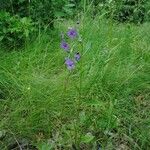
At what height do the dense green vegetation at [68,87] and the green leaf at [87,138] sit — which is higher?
the green leaf at [87,138]

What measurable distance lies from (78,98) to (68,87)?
0.15 metres

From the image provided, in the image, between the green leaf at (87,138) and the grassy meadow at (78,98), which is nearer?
the green leaf at (87,138)

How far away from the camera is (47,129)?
114 inches

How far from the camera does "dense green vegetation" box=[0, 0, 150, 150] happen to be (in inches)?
112

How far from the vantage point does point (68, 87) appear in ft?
10.3

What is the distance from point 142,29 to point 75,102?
5.84 ft

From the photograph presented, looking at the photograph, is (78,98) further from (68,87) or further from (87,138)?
(87,138)

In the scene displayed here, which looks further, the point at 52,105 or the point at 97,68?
the point at 97,68

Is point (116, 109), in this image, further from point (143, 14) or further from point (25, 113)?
point (143, 14)

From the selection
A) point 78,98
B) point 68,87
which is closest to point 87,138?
point 78,98

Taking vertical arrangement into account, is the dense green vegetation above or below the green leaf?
below

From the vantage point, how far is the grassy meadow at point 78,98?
2.82 metres

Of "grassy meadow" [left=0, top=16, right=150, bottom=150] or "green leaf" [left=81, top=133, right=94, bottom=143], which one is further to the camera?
"grassy meadow" [left=0, top=16, right=150, bottom=150]

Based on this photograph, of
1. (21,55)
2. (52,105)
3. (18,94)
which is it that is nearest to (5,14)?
(21,55)
